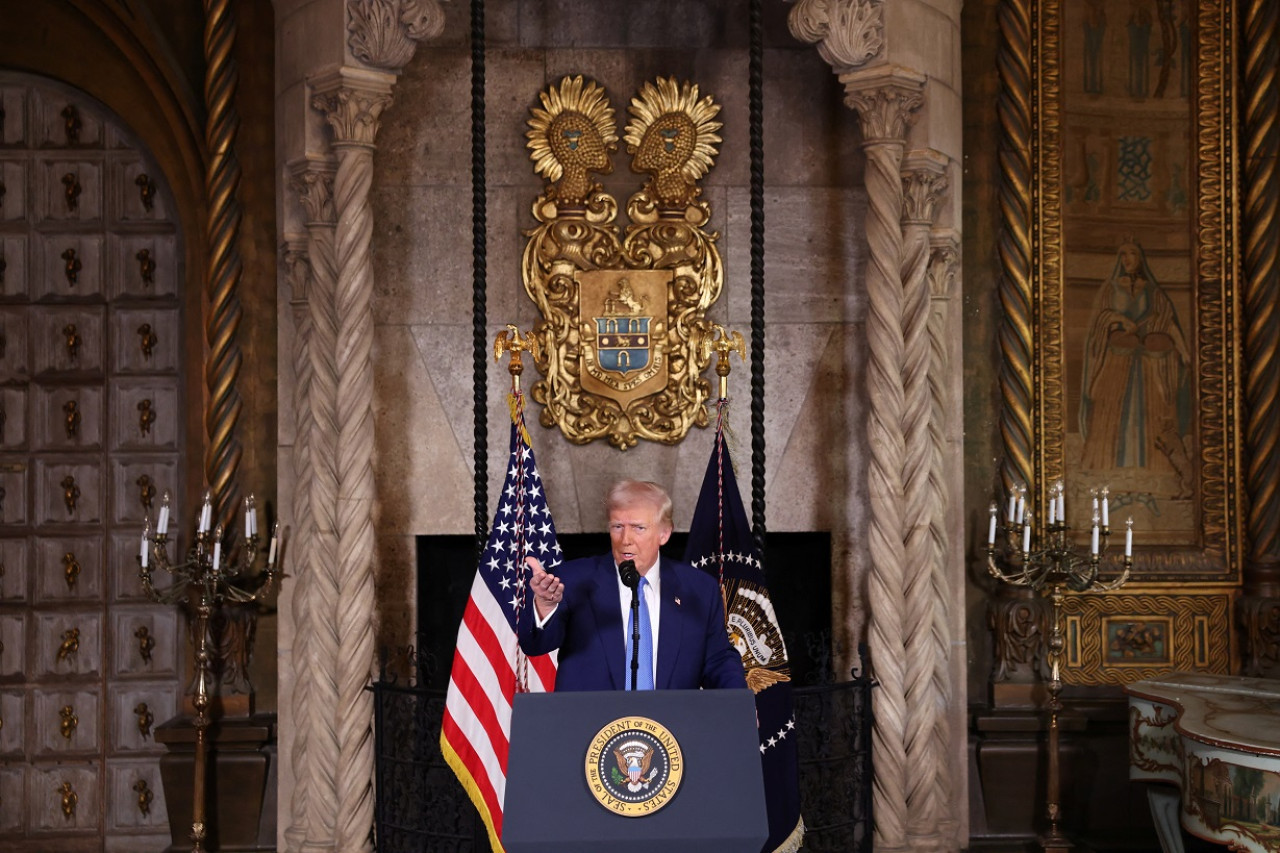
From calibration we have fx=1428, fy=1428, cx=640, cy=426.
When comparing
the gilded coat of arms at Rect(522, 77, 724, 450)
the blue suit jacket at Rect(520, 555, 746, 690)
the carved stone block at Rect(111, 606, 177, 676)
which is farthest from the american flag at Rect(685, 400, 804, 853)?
the carved stone block at Rect(111, 606, 177, 676)

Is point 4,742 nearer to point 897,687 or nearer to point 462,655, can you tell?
point 462,655

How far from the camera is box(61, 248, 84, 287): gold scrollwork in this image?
7500 millimetres

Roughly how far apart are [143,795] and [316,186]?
333cm

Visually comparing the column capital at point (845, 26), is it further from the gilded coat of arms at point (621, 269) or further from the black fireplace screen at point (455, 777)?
the black fireplace screen at point (455, 777)

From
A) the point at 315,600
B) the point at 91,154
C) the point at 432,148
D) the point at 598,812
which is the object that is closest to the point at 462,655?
the point at 315,600

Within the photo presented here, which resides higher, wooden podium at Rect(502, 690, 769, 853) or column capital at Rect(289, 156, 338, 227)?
column capital at Rect(289, 156, 338, 227)

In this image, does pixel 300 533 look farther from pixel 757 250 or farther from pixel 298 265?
pixel 757 250

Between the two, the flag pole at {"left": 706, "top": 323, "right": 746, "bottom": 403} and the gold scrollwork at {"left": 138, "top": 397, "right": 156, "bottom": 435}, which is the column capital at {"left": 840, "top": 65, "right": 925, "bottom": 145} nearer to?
the flag pole at {"left": 706, "top": 323, "right": 746, "bottom": 403}

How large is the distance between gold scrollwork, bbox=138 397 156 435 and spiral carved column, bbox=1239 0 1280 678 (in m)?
5.64

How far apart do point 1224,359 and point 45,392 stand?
6103 mm

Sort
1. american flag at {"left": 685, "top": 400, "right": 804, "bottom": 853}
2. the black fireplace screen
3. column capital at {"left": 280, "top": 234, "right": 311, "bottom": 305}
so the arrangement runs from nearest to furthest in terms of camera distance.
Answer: american flag at {"left": 685, "top": 400, "right": 804, "bottom": 853}
the black fireplace screen
column capital at {"left": 280, "top": 234, "right": 311, "bottom": 305}

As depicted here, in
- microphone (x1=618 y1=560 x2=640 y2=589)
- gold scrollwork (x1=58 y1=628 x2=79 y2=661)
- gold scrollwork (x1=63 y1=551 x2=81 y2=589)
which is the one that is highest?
microphone (x1=618 y1=560 x2=640 y2=589)

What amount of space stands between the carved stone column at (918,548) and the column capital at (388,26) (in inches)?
87.6

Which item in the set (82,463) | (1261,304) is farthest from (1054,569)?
(82,463)
